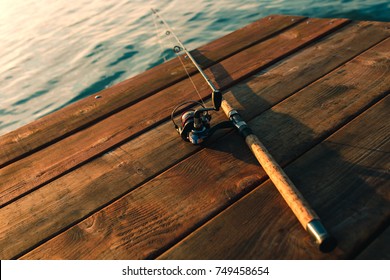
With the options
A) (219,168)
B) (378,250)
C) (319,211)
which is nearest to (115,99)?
(219,168)

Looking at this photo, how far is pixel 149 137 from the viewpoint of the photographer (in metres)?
3.12

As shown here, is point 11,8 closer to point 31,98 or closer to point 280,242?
point 31,98

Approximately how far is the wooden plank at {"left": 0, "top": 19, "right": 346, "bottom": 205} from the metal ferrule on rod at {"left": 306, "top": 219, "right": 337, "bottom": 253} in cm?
185

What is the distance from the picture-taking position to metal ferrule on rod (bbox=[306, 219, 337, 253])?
1798mm

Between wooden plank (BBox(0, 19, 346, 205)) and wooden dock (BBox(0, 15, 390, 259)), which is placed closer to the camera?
wooden dock (BBox(0, 15, 390, 259))

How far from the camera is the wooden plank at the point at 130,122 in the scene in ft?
9.67

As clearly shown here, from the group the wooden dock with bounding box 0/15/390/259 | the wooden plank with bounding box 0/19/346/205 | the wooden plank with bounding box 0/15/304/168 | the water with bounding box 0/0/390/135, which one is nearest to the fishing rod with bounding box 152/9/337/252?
the wooden dock with bounding box 0/15/390/259

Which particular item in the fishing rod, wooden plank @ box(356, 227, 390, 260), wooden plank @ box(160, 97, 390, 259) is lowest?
wooden plank @ box(356, 227, 390, 260)

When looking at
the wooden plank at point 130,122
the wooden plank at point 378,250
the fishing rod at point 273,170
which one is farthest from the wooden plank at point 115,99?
the wooden plank at point 378,250

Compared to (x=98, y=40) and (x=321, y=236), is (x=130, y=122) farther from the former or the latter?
(x=98, y=40)

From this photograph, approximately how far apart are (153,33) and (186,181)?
706 cm

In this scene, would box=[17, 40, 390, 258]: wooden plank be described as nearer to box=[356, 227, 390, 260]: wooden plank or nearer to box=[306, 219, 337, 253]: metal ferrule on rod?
box=[306, 219, 337, 253]: metal ferrule on rod

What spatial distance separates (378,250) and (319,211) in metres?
0.37

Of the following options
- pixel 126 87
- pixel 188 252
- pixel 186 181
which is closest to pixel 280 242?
pixel 188 252
